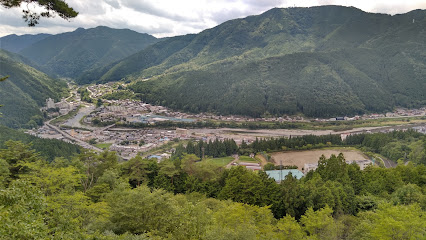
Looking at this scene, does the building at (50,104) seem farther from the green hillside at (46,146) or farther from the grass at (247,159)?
the grass at (247,159)

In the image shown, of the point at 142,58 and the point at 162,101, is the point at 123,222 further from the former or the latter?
the point at 142,58

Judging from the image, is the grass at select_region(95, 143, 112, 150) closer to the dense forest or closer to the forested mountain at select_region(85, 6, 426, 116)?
the dense forest

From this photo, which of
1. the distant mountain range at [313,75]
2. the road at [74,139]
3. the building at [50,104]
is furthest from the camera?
the distant mountain range at [313,75]

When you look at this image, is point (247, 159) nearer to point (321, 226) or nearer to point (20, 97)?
point (321, 226)

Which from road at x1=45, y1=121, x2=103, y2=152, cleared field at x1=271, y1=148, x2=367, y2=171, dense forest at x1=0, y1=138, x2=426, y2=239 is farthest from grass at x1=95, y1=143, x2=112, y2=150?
cleared field at x1=271, y1=148, x2=367, y2=171

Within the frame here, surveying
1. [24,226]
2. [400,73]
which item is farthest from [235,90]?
[24,226]

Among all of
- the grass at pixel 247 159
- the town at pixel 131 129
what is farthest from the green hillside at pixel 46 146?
the grass at pixel 247 159

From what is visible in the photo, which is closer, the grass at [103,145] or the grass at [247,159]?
the grass at [247,159]
